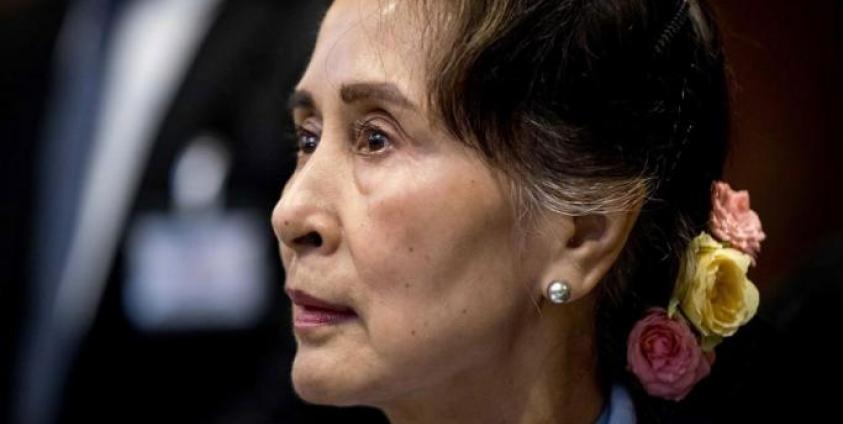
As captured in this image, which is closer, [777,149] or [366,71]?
[366,71]

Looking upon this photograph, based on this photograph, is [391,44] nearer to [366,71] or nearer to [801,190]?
[366,71]

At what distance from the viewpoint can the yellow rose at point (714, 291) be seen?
158 centimetres

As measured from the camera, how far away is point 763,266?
94.3 inches

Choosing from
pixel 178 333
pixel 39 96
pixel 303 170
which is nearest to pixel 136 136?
pixel 39 96

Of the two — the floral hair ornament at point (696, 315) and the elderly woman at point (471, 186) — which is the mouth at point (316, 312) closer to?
the elderly woman at point (471, 186)

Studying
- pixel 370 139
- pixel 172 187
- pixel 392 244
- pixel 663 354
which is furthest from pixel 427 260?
pixel 172 187

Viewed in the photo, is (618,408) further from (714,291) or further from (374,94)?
(374,94)

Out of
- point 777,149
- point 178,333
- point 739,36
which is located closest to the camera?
point 739,36

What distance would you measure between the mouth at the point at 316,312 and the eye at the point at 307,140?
17 centimetres

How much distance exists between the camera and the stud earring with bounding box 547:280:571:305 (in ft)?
4.91

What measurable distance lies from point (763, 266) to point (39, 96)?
133 cm

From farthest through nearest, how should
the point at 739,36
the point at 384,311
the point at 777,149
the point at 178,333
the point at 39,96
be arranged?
1. the point at 39,96
2. the point at 178,333
3. the point at 777,149
4. the point at 739,36
5. the point at 384,311

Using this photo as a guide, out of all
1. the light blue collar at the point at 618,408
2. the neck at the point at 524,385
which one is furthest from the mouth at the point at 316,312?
the light blue collar at the point at 618,408

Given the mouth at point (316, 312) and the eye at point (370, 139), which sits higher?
the eye at point (370, 139)
